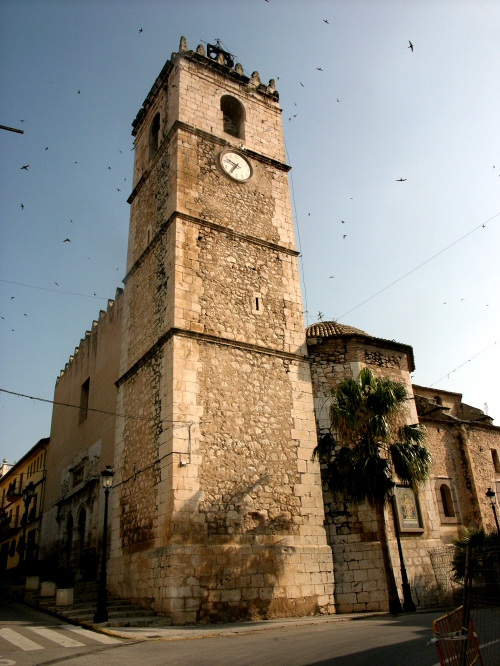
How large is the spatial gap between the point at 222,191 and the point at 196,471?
863 cm

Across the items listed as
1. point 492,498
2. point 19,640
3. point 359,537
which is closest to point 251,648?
point 19,640

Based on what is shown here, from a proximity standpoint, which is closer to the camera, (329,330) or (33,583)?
(33,583)

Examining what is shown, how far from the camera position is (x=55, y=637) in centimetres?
906

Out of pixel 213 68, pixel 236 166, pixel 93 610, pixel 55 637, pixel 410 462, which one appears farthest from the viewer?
pixel 213 68

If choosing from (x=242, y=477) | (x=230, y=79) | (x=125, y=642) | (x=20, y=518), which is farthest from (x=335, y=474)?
(x=20, y=518)

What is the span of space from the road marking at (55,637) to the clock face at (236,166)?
42.7 ft

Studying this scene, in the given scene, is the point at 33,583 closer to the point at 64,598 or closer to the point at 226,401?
the point at 64,598

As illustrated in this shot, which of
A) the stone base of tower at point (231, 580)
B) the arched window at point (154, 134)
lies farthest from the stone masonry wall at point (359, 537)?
the arched window at point (154, 134)

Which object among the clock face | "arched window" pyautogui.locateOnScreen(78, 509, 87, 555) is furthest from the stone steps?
the clock face

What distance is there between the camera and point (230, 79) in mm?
18781

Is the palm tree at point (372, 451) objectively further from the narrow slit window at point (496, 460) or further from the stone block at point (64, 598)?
the narrow slit window at point (496, 460)

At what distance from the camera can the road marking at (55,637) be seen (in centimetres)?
836

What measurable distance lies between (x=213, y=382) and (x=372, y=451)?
14.0 ft

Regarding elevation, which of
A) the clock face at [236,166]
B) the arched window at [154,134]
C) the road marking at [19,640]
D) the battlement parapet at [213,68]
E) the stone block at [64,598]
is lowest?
the road marking at [19,640]
